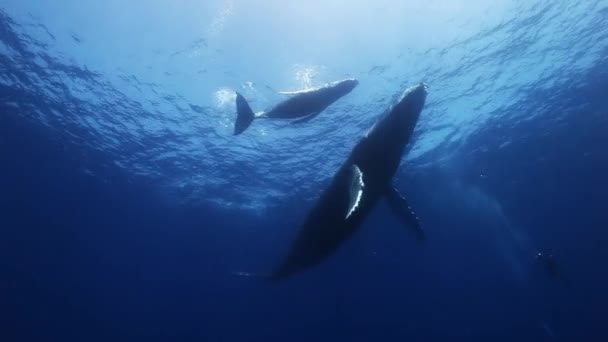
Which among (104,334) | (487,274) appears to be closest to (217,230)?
(104,334)

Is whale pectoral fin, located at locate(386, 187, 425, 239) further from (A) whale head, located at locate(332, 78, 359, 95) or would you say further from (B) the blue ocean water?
(B) the blue ocean water

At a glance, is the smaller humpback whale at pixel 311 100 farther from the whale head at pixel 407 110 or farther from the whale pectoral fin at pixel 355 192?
the whale pectoral fin at pixel 355 192

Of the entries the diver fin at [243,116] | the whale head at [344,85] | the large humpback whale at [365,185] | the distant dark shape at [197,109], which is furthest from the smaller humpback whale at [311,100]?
the distant dark shape at [197,109]

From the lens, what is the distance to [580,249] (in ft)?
156

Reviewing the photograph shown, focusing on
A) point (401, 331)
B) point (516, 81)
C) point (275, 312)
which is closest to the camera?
point (516, 81)

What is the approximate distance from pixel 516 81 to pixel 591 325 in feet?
174

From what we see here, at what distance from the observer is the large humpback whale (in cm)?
376

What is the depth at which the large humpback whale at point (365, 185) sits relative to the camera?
376cm

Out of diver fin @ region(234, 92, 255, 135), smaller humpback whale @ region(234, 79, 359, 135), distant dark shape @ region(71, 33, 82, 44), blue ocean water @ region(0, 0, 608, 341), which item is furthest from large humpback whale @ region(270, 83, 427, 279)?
distant dark shape @ region(71, 33, 82, 44)

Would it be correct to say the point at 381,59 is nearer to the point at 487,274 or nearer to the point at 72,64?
the point at 72,64

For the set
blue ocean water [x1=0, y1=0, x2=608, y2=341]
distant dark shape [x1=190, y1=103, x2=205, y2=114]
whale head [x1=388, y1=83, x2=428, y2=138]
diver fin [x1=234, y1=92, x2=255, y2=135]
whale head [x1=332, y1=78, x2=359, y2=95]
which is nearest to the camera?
whale head [x1=388, y1=83, x2=428, y2=138]

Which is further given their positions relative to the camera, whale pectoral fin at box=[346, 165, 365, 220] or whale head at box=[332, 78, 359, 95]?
whale head at box=[332, 78, 359, 95]

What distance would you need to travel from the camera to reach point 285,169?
25547mm

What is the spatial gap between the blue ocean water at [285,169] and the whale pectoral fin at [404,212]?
219 inches
